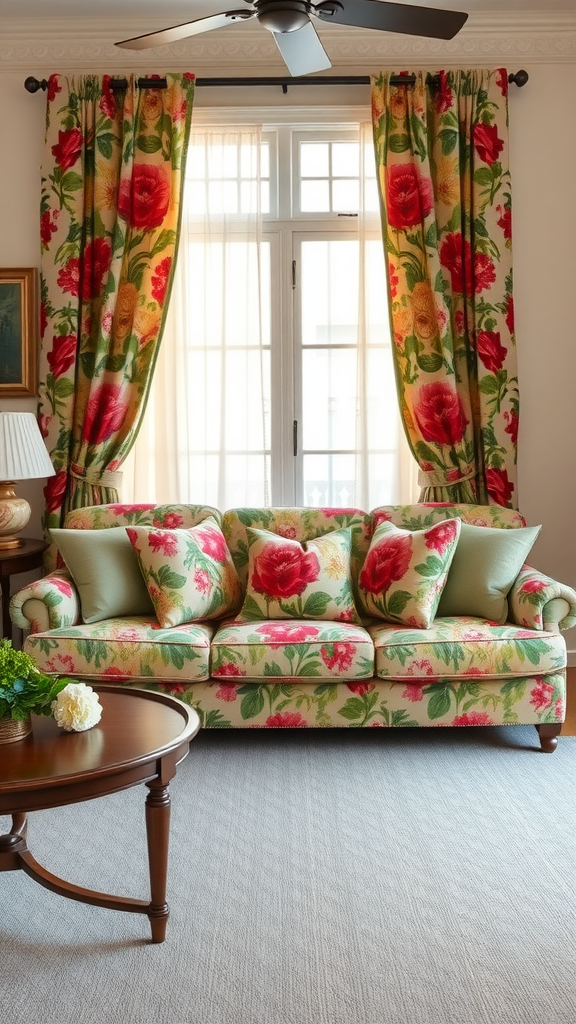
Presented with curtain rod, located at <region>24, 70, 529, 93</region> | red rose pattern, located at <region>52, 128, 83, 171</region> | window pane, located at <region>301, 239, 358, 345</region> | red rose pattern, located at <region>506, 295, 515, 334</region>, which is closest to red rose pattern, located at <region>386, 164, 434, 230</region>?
window pane, located at <region>301, 239, 358, 345</region>

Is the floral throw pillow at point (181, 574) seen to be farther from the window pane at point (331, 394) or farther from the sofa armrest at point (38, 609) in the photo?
the window pane at point (331, 394)

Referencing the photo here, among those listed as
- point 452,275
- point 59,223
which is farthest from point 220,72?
point 452,275

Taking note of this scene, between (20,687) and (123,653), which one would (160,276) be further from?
(20,687)

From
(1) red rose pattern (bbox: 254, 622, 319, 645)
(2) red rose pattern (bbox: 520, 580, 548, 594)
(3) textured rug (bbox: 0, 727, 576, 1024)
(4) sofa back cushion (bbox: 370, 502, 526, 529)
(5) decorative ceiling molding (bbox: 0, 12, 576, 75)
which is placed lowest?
(3) textured rug (bbox: 0, 727, 576, 1024)

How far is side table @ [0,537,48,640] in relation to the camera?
12.5 feet

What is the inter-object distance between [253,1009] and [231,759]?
1491mm

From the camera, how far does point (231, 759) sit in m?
3.33

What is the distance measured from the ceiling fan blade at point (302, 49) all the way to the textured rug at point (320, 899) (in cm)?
237

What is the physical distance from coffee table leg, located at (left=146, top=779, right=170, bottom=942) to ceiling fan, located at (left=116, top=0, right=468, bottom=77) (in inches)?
79.9

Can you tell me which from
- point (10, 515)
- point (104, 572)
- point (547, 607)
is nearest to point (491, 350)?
point (547, 607)

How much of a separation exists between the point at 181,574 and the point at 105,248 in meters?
1.70

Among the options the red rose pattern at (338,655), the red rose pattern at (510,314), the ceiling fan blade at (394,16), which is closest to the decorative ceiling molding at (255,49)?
the red rose pattern at (510,314)

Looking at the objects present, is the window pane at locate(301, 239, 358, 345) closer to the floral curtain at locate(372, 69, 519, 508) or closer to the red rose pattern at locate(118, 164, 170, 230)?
the floral curtain at locate(372, 69, 519, 508)

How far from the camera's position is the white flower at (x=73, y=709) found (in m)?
2.21
